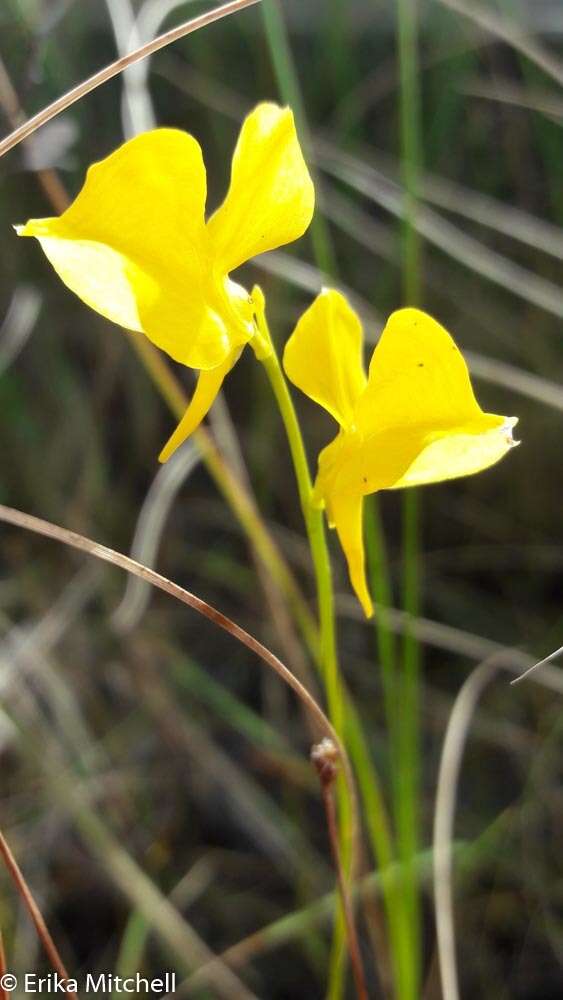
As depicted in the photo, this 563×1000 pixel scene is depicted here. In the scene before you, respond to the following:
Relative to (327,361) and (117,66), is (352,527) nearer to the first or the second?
(327,361)

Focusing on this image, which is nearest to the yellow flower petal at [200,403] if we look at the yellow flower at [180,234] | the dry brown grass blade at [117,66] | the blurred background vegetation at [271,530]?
the yellow flower at [180,234]

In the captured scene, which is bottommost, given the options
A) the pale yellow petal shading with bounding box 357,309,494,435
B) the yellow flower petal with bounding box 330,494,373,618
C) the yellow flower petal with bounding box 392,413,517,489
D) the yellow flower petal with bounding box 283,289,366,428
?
the yellow flower petal with bounding box 330,494,373,618

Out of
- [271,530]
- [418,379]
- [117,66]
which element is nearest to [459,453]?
[418,379]

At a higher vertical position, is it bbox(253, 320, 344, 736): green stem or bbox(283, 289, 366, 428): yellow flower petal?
bbox(283, 289, 366, 428): yellow flower petal

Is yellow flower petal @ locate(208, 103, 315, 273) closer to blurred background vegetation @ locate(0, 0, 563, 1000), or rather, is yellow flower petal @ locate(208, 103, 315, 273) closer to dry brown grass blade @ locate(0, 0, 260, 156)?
dry brown grass blade @ locate(0, 0, 260, 156)

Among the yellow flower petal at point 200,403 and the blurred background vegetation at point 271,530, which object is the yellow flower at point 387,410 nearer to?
the yellow flower petal at point 200,403

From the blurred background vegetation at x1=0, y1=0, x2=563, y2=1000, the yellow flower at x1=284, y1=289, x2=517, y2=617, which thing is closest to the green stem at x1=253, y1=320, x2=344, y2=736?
the yellow flower at x1=284, y1=289, x2=517, y2=617
